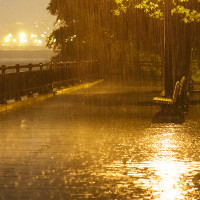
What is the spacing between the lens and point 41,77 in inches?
1122

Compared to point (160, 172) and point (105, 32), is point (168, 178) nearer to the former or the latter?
point (160, 172)

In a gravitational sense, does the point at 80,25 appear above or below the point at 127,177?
above

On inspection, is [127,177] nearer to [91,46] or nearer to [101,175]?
[101,175]

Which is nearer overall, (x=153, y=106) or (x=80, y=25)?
(x=153, y=106)

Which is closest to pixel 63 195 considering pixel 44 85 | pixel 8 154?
pixel 8 154

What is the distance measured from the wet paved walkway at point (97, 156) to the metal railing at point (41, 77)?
298 cm

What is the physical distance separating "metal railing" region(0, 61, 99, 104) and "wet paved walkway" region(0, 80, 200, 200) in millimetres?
2976

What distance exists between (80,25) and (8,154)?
4761cm

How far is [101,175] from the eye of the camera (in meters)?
9.55

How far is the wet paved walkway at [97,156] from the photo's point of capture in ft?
27.8

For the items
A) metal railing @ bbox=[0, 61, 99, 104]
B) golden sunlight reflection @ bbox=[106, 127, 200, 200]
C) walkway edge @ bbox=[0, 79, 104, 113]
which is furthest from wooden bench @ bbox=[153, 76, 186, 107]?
golden sunlight reflection @ bbox=[106, 127, 200, 200]

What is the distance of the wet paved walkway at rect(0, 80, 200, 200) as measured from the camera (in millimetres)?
8469

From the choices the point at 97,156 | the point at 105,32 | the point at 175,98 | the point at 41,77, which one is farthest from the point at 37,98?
the point at 105,32

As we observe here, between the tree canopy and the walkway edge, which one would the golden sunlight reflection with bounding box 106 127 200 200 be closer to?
the walkway edge
